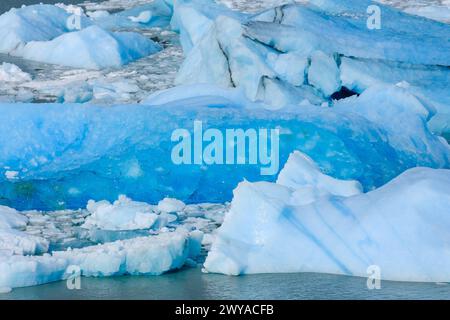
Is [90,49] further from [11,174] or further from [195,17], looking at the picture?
[11,174]

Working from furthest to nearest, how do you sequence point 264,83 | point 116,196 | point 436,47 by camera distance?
1. point 436,47
2. point 264,83
3. point 116,196

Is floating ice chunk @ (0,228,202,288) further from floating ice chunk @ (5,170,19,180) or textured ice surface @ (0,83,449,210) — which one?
floating ice chunk @ (5,170,19,180)

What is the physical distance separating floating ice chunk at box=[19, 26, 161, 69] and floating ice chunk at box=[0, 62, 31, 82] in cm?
49

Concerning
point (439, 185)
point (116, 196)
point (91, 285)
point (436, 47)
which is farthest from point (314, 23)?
point (91, 285)

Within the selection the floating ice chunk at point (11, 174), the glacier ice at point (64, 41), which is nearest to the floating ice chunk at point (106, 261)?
the floating ice chunk at point (11, 174)

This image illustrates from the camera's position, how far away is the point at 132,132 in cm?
526

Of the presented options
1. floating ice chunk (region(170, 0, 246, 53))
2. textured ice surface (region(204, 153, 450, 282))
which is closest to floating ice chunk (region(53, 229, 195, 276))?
textured ice surface (region(204, 153, 450, 282))

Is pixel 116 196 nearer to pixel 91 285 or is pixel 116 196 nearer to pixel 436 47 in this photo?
pixel 91 285

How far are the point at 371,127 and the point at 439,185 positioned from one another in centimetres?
131

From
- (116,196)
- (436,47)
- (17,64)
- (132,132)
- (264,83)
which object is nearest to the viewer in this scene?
(116,196)

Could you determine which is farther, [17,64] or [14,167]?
[17,64]

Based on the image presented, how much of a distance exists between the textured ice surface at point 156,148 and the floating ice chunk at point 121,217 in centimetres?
28

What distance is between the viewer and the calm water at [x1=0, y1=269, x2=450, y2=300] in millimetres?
3684

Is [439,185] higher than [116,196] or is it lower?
higher
